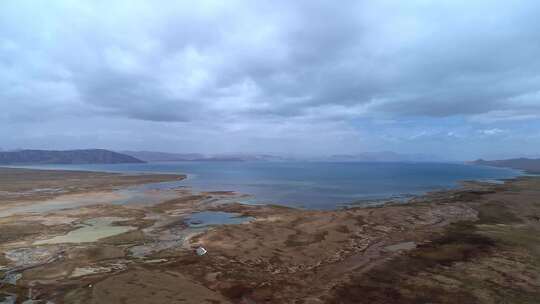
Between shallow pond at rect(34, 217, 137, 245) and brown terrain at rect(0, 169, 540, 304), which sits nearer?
brown terrain at rect(0, 169, 540, 304)

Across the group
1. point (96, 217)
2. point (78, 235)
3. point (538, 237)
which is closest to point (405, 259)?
point (538, 237)

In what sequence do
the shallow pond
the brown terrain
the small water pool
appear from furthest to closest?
1. the small water pool
2. the shallow pond
3. the brown terrain

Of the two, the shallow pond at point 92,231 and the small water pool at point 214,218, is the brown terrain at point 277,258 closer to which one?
the shallow pond at point 92,231

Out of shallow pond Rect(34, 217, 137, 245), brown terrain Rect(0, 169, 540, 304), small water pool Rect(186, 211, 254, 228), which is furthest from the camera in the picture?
small water pool Rect(186, 211, 254, 228)

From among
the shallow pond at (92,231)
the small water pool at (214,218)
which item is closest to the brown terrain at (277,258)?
the shallow pond at (92,231)

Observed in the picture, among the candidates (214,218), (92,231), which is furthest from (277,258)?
(92,231)

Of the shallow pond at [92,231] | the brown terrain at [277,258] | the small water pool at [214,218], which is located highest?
the brown terrain at [277,258]

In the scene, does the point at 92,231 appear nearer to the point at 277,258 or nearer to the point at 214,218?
the point at 214,218

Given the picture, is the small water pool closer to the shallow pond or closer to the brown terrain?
the brown terrain

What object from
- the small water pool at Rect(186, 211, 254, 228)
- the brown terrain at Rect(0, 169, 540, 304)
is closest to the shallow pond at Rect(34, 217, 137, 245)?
the brown terrain at Rect(0, 169, 540, 304)

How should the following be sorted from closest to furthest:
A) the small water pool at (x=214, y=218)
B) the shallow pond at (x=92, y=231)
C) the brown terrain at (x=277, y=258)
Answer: the brown terrain at (x=277, y=258) → the shallow pond at (x=92, y=231) → the small water pool at (x=214, y=218)

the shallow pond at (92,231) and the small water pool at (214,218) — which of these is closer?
the shallow pond at (92,231)
